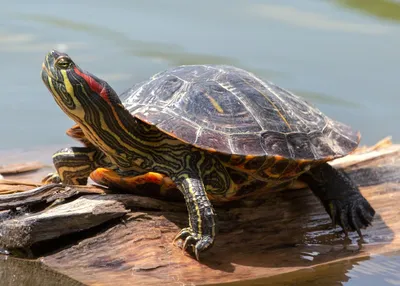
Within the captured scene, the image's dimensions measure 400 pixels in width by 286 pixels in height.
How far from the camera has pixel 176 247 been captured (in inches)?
127

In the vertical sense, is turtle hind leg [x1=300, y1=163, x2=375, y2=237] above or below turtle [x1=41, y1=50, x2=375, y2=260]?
below

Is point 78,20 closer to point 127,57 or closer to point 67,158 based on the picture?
point 127,57

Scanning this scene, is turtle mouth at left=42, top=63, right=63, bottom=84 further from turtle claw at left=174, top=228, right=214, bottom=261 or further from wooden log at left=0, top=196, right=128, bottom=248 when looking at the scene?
turtle claw at left=174, top=228, right=214, bottom=261

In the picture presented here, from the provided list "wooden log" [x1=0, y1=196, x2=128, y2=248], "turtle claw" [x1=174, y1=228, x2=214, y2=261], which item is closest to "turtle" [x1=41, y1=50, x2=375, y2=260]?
"turtle claw" [x1=174, y1=228, x2=214, y2=261]

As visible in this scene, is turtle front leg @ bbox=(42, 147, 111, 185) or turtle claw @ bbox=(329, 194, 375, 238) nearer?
turtle front leg @ bbox=(42, 147, 111, 185)

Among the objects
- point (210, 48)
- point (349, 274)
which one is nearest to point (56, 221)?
point (349, 274)

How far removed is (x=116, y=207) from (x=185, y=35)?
13.1 ft

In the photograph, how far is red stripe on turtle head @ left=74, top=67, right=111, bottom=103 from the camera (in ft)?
10.6

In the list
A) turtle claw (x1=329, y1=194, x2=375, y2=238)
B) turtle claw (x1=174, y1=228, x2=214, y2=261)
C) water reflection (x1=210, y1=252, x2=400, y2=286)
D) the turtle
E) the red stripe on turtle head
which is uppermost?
the red stripe on turtle head

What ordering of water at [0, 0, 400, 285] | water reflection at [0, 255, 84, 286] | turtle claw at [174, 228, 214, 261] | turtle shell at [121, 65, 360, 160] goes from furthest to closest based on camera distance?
water at [0, 0, 400, 285], turtle shell at [121, 65, 360, 160], turtle claw at [174, 228, 214, 261], water reflection at [0, 255, 84, 286]

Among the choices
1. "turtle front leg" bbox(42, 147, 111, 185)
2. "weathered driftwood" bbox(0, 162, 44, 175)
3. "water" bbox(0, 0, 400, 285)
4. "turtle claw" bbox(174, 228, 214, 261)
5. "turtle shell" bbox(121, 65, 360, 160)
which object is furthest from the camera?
"water" bbox(0, 0, 400, 285)

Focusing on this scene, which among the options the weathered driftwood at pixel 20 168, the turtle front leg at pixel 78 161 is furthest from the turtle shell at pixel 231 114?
the weathered driftwood at pixel 20 168

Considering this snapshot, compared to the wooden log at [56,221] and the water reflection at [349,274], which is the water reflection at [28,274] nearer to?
the wooden log at [56,221]

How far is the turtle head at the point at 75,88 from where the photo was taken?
3209 mm
